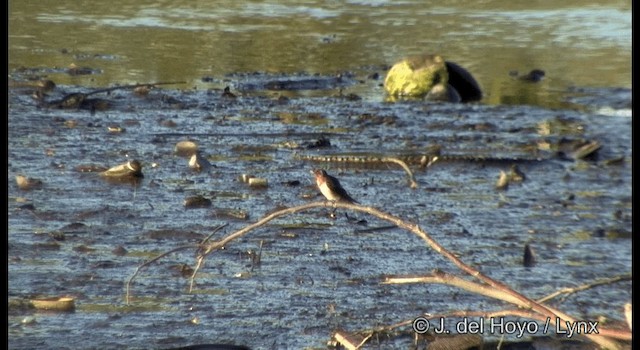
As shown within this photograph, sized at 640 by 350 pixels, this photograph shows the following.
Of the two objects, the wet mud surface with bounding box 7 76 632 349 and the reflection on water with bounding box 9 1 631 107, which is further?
the reflection on water with bounding box 9 1 631 107

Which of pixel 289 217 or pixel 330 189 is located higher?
pixel 330 189

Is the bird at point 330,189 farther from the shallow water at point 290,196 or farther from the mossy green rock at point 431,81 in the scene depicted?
the mossy green rock at point 431,81

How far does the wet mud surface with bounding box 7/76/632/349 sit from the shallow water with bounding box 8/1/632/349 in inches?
0.5

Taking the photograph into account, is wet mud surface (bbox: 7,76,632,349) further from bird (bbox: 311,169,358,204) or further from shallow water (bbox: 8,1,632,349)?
bird (bbox: 311,169,358,204)

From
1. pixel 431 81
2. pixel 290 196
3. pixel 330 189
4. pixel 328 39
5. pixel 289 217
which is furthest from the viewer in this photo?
pixel 328 39

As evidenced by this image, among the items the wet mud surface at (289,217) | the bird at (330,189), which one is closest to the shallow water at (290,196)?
the wet mud surface at (289,217)

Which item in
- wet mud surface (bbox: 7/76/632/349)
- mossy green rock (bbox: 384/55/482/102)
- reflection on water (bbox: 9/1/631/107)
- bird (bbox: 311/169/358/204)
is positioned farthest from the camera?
reflection on water (bbox: 9/1/631/107)

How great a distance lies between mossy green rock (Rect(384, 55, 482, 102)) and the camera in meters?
9.46

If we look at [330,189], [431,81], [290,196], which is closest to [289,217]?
[330,189]

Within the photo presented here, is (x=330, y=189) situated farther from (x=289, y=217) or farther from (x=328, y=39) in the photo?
(x=328, y=39)

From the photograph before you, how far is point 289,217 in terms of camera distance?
610 cm

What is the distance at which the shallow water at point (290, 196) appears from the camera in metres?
4.82

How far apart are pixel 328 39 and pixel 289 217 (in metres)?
7.10

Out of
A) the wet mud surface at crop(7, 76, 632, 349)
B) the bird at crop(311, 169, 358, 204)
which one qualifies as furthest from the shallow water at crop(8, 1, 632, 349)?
the bird at crop(311, 169, 358, 204)
